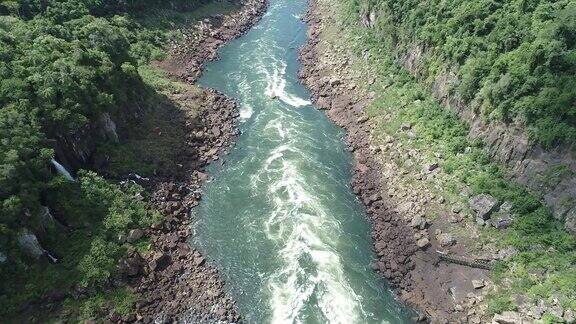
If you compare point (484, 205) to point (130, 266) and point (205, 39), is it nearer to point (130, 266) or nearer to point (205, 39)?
point (130, 266)

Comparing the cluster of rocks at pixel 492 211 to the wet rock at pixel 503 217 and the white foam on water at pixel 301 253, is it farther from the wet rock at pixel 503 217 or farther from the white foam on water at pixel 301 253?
the white foam on water at pixel 301 253

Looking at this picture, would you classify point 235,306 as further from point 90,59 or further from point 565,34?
point 565,34

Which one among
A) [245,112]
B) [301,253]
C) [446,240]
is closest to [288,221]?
[301,253]

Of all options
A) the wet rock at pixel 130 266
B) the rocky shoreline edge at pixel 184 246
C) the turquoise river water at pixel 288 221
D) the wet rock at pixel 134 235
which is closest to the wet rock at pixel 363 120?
the turquoise river water at pixel 288 221

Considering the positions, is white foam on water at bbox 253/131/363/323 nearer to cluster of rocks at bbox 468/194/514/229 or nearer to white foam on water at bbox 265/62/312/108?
cluster of rocks at bbox 468/194/514/229

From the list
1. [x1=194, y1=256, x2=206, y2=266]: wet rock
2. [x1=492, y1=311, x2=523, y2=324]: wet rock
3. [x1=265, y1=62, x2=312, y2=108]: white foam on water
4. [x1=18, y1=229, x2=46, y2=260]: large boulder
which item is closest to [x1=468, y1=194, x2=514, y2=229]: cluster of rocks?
[x1=492, y1=311, x2=523, y2=324]: wet rock

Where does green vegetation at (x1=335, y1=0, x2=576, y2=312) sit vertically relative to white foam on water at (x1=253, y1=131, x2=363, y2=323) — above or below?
above
